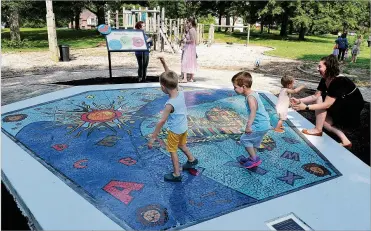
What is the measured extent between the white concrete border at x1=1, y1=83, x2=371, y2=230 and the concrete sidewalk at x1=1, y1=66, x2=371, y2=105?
3840mm

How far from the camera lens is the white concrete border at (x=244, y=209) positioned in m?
2.73

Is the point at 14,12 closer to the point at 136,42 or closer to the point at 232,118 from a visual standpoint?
the point at 136,42

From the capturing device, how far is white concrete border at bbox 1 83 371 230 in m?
2.73

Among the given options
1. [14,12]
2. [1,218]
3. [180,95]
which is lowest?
[1,218]

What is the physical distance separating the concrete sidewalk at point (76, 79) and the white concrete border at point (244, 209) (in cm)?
384

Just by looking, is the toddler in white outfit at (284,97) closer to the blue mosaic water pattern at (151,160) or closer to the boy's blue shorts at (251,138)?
the blue mosaic water pattern at (151,160)

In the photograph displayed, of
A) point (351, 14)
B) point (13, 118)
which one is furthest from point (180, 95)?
point (351, 14)

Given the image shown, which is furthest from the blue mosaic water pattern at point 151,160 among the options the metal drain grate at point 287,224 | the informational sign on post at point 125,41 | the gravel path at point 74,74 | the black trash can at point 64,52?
the black trash can at point 64,52

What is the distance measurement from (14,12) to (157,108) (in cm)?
2206

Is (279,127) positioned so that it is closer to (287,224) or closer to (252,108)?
(252,108)

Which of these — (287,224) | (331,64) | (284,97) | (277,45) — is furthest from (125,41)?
(277,45)

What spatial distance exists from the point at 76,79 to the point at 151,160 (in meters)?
6.46

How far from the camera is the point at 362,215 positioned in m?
2.94

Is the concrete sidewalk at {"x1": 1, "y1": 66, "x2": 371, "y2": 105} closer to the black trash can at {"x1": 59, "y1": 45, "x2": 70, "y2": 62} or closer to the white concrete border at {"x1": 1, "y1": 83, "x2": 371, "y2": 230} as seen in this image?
the black trash can at {"x1": 59, "y1": 45, "x2": 70, "y2": 62}
